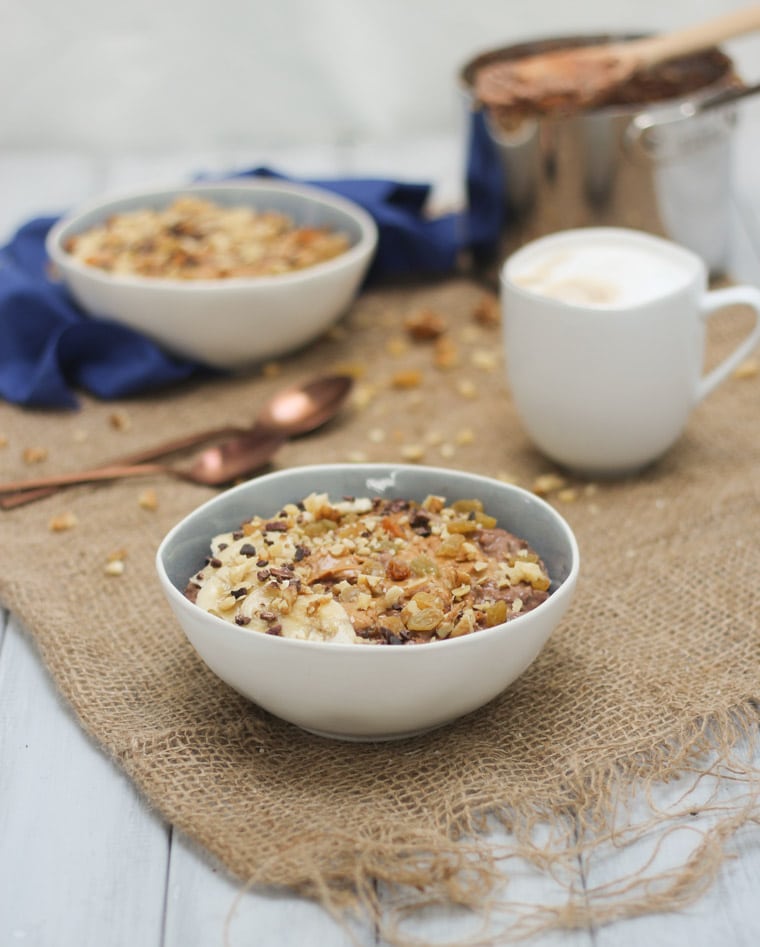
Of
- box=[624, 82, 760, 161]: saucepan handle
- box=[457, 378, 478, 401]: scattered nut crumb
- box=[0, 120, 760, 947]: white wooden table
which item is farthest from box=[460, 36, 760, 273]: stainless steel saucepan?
box=[0, 120, 760, 947]: white wooden table

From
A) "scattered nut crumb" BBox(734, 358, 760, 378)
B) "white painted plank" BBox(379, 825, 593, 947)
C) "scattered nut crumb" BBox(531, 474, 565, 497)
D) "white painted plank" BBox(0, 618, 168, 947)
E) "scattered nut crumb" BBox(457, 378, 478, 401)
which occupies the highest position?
"white painted plank" BBox(379, 825, 593, 947)

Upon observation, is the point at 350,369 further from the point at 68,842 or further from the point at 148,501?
the point at 68,842

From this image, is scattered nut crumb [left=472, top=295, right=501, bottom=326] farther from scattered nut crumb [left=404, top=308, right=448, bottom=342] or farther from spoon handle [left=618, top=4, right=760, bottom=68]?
spoon handle [left=618, top=4, right=760, bottom=68]

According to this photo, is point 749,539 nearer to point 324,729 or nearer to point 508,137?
point 324,729

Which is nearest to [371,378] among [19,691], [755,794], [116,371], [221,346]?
[221,346]

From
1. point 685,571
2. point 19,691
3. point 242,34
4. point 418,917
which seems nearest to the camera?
point 418,917

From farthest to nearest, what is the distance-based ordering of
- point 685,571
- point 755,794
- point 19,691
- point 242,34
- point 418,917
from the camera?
1. point 242,34
2. point 685,571
3. point 19,691
4. point 755,794
5. point 418,917
